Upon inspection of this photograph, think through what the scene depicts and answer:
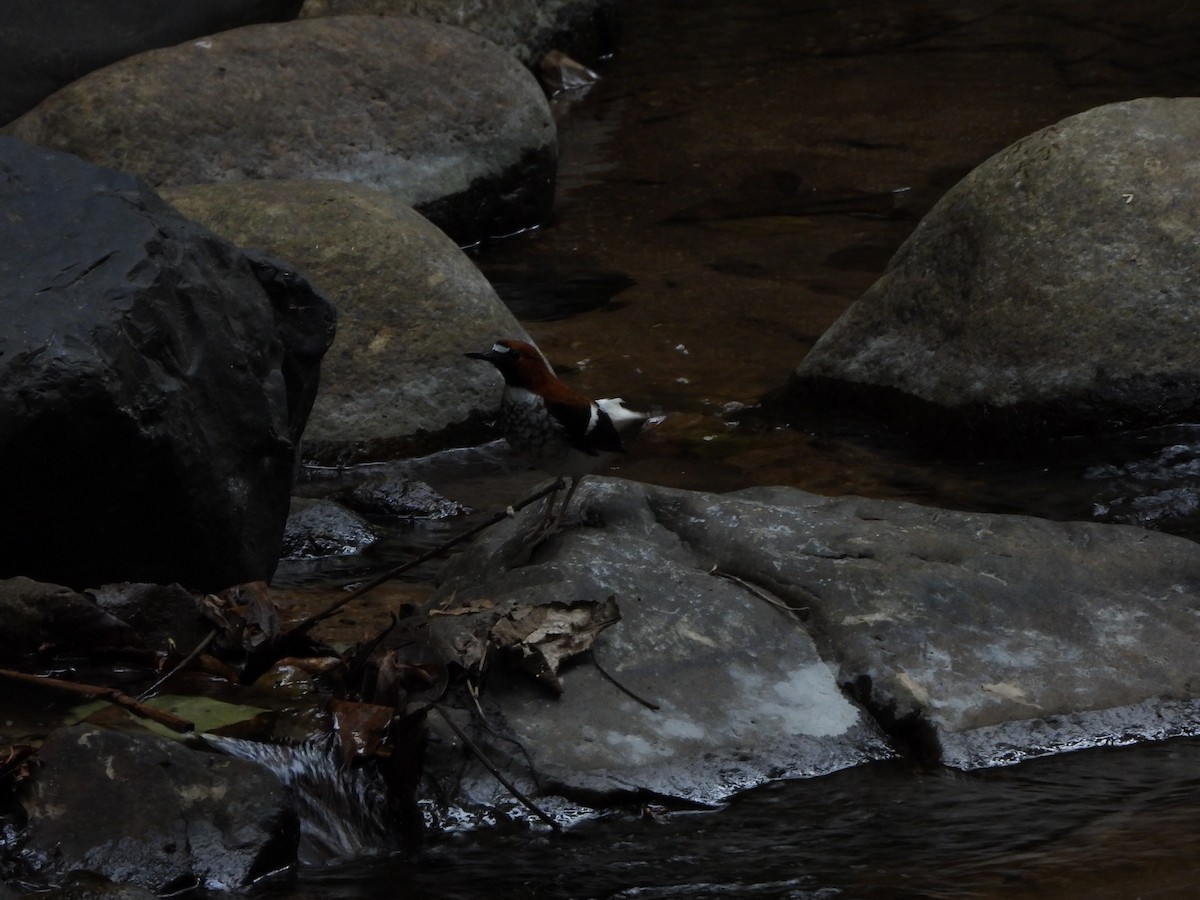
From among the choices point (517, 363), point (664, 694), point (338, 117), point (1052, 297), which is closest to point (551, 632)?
point (664, 694)

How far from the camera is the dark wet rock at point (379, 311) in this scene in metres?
6.68

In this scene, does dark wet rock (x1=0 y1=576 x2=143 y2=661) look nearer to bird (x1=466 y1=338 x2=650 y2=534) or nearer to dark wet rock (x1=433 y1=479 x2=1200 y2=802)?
dark wet rock (x1=433 y1=479 x2=1200 y2=802)

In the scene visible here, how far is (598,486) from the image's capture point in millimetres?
4633

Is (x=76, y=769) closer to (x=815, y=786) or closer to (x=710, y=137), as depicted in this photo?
(x=815, y=786)

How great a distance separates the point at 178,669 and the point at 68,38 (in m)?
6.75

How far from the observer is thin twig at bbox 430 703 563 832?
341 centimetres

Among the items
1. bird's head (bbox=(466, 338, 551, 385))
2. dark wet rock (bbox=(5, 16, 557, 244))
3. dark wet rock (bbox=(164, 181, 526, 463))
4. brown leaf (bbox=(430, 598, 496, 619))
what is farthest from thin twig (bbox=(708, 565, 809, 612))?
dark wet rock (bbox=(5, 16, 557, 244))

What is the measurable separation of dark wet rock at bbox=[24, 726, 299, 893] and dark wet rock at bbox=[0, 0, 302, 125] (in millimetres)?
7082

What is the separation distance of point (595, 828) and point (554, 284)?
567 cm

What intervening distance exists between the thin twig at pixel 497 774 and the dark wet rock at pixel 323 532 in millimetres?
2077

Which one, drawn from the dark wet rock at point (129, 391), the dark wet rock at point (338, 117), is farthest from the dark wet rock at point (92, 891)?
the dark wet rock at point (338, 117)

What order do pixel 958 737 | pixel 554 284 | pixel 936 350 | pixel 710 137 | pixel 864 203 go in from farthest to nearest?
pixel 710 137, pixel 864 203, pixel 554 284, pixel 936 350, pixel 958 737

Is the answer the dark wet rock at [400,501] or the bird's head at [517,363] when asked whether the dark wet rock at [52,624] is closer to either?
the bird's head at [517,363]

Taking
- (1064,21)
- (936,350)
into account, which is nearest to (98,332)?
(936,350)
